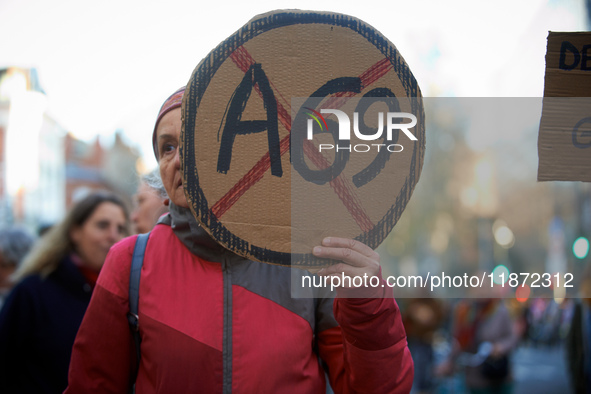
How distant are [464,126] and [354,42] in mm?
26704

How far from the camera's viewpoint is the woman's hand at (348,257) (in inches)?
41.9

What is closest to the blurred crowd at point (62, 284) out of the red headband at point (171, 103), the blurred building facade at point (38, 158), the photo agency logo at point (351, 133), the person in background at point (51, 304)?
the person in background at point (51, 304)

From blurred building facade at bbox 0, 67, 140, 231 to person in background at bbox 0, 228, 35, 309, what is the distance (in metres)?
17.5

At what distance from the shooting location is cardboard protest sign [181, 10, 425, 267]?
3.57 ft

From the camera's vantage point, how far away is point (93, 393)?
1.26 m

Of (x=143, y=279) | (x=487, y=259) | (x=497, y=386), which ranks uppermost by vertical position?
(x=143, y=279)

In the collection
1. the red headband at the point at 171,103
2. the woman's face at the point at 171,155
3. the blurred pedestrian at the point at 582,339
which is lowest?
the blurred pedestrian at the point at 582,339

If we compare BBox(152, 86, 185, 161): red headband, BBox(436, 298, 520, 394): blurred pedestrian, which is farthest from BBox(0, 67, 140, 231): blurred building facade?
BBox(152, 86, 185, 161): red headband

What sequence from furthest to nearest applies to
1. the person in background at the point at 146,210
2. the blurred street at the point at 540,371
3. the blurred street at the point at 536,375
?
the blurred street at the point at 540,371 < the blurred street at the point at 536,375 < the person in background at the point at 146,210

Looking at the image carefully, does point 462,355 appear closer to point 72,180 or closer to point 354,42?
point 354,42

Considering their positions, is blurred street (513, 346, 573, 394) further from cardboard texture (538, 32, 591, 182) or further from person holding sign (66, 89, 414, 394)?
person holding sign (66, 89, 414, 394)

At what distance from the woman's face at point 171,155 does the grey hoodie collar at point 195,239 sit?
49 millimetres

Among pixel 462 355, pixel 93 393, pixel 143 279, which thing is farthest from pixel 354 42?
pixel 462 355

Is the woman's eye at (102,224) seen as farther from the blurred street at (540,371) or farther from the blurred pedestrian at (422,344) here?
the blurred street at (540,371)
